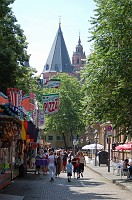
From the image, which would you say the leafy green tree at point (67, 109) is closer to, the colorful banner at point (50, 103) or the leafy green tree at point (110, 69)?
the colorful banner at point (50, 103)

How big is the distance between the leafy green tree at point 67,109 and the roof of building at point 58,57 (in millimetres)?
70403

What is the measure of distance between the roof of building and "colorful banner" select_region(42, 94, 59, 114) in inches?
5187

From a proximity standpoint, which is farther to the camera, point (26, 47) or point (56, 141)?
point (56, 141)

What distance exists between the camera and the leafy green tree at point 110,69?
2841cm

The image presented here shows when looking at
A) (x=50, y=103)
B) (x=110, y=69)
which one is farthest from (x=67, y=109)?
(x=110, y=69)

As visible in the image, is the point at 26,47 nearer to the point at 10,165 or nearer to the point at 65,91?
the point at 10,165

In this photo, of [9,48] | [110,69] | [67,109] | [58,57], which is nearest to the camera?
[110,69]

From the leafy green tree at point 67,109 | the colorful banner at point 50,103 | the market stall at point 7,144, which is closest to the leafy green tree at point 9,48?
the colorful banner at point 50,103

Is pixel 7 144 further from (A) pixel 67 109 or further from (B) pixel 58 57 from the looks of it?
(B) pixel 58 57

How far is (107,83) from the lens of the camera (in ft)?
98.2

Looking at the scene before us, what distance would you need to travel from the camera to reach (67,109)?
94000mm

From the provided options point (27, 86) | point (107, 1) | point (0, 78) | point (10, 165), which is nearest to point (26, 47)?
point (27, 86)

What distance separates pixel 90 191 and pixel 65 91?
7282 cm

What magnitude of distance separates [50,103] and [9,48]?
236 inches
